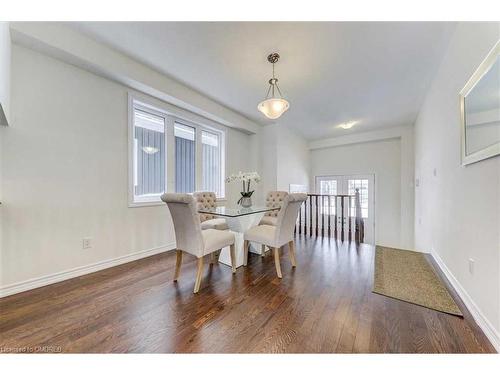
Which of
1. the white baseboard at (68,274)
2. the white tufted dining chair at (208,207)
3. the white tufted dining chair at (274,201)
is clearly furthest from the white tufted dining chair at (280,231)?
the white baseboard at (68,274)

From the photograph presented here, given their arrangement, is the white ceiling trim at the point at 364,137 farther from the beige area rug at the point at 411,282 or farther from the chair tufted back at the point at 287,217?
the chair tufted back at the point at 287,217

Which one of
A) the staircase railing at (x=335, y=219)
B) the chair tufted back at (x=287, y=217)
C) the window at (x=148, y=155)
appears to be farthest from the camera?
the staircase railing at (x=335, y=219)

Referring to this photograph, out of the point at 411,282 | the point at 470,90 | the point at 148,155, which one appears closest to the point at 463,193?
the point at 470,90

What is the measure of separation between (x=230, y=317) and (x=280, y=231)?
3.39ft

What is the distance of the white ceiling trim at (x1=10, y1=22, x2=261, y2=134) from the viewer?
1853 mm

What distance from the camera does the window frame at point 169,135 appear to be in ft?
8.97

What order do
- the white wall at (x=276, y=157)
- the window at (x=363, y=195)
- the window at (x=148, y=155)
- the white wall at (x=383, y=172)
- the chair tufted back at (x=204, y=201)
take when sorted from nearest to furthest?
the window at (x=148, y=155), the chair tufted back at (x=204, y=201), the white wall at (x=276, y=157), the white wall at (x=383, y=172), the window at (x=363, y=195)

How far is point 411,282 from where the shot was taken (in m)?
2.03

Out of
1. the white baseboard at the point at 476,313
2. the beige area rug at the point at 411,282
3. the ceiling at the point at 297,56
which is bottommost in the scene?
the beige area rug at the point at 411,282

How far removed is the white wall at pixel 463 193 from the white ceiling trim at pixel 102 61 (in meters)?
3.21

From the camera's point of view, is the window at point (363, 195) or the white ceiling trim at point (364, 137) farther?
the window at point (363, 195)

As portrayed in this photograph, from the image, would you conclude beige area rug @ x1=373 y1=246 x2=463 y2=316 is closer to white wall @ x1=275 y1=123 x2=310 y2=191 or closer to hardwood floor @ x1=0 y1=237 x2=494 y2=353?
hardwood floor @ x1=0 y1=237 x2=494 y2=353

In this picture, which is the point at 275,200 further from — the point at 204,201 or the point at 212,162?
the point at 212,162

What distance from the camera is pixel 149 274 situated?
2.29 meters
